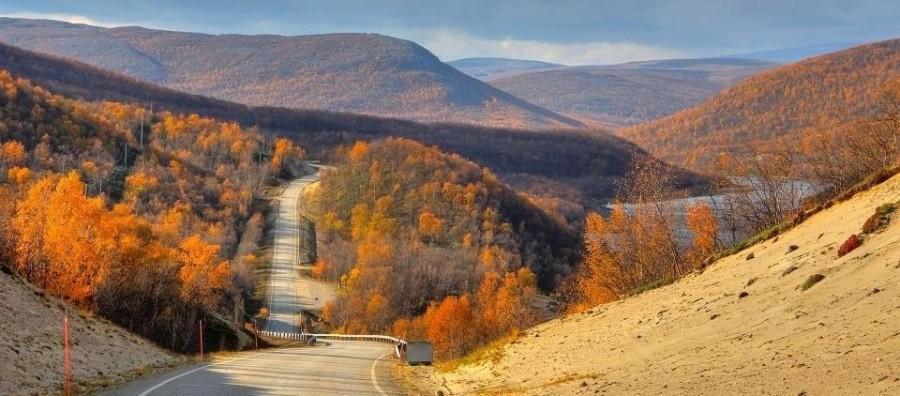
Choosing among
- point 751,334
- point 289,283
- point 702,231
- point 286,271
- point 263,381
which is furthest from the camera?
point 286,271

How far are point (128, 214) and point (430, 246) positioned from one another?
50622mm

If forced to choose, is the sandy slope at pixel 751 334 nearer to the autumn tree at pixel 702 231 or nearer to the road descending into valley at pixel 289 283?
the autumn tree at pixel 702 231

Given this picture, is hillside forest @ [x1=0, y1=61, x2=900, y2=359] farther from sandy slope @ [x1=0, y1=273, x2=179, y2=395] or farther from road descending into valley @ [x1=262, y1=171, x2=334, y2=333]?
sandy slope @ [x1=0, y1=273, x2=179, y2=395]

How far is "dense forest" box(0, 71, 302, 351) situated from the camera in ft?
140

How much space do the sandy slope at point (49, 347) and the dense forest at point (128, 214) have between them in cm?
287

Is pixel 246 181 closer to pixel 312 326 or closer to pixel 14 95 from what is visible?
pixel 14 95

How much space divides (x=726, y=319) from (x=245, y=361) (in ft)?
48.4

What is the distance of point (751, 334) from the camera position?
14594 mm

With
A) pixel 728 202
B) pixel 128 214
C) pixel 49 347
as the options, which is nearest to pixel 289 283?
pixel 128 214

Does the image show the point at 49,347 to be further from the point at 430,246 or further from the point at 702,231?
the point at 430,246

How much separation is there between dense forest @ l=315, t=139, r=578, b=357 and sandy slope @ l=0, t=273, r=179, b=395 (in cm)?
4041

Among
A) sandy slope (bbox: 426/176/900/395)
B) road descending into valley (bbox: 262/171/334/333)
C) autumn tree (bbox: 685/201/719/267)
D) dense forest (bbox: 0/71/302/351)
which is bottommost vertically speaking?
road descending into valley (bbox: 262/171/334/333)

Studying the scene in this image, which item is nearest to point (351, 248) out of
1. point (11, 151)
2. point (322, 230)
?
point (322, 230)

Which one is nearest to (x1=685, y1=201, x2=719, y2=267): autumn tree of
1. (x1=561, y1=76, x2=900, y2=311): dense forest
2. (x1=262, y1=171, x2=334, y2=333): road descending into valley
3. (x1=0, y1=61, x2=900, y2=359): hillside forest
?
(x1=561, y1=76, x2=900, y2=311): dense forest
